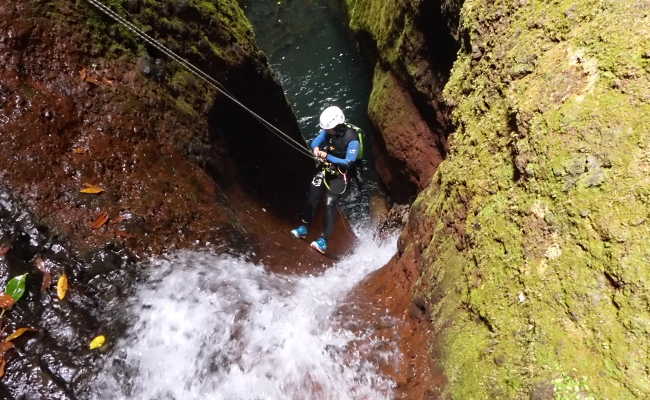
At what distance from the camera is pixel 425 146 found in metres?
7.45

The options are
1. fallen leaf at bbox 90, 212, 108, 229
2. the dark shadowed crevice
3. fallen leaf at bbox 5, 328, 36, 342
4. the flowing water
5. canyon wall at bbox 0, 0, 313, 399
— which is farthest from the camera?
the flowing water

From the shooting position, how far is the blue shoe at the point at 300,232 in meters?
7.16

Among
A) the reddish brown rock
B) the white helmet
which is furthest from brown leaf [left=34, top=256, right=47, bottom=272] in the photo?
the reddish brown rock

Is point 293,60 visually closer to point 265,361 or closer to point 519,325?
point 265,361

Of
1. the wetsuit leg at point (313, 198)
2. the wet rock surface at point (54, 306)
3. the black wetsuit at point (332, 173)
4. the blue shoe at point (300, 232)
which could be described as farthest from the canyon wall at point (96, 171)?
the black wetsuit at point (332, 173)

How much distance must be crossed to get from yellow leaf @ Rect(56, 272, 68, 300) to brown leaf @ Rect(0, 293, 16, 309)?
1.09ft

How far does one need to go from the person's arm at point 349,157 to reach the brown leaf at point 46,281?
4.42m

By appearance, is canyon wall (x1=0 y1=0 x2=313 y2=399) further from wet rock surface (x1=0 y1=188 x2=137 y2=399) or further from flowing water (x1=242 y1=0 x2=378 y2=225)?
flowing water (x1=242 y1=0 x2=378 y2=225)

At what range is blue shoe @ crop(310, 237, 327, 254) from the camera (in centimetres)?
709

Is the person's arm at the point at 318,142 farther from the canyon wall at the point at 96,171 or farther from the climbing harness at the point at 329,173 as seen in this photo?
the canyon wall at the point at 96,171

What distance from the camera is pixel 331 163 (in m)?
7.30

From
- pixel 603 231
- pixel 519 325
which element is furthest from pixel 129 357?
pixel 603 231

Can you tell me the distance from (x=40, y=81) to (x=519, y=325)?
5296 mm

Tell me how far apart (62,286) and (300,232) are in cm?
394
